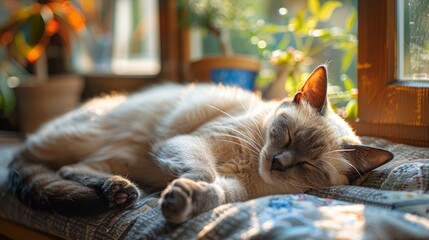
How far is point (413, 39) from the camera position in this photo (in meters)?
1.70

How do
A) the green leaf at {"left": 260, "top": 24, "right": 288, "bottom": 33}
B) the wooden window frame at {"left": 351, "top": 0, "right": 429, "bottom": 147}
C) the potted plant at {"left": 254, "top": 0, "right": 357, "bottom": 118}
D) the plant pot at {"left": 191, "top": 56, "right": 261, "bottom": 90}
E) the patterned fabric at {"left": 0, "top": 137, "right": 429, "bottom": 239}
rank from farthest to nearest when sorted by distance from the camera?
the plant pot at {"left": 191, "top": 56, "right": 261, "bottom": 90} → the green leaf at {"left": 260, "top": 24, "right": 288, "bottom": 33} → the potted plant at {"left": 254, "top": 0, "right": 357, "bottom": 118} → the wooden window frame at {"left": 351, "top": 0, "right": 429, "bottom": 147} → the patterned fabric at {"left": 0, "top": 137, "right": 429, "bottom": 239}

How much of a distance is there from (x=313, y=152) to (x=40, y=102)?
207 centimetres

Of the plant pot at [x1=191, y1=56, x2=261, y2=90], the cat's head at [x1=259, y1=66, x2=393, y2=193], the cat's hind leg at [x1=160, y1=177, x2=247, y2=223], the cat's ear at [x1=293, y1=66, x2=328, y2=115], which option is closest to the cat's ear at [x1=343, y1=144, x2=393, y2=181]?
the cat's head at [x1=259, y1=66, x2=393, y2=193]

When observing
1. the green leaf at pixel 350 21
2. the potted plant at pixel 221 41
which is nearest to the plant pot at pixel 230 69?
Answer: the potted plant at pixel 221 41

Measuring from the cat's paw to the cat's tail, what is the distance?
36cm

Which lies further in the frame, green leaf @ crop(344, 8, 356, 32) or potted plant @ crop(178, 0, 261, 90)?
potted plant @ crop(178, 0, 261, 90)

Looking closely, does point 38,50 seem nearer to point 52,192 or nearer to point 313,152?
point 52,192

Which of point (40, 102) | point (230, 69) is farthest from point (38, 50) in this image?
point (230, 69)

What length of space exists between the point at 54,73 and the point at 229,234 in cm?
296

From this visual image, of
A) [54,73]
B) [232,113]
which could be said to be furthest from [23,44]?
[232,113]

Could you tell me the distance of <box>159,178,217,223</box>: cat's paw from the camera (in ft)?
3.96

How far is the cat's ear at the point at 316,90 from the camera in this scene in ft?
5.04

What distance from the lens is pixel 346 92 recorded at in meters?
2.02

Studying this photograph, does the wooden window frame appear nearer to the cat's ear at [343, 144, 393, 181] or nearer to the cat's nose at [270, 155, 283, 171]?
the cat's ear at [343, 144, 393, 181]
